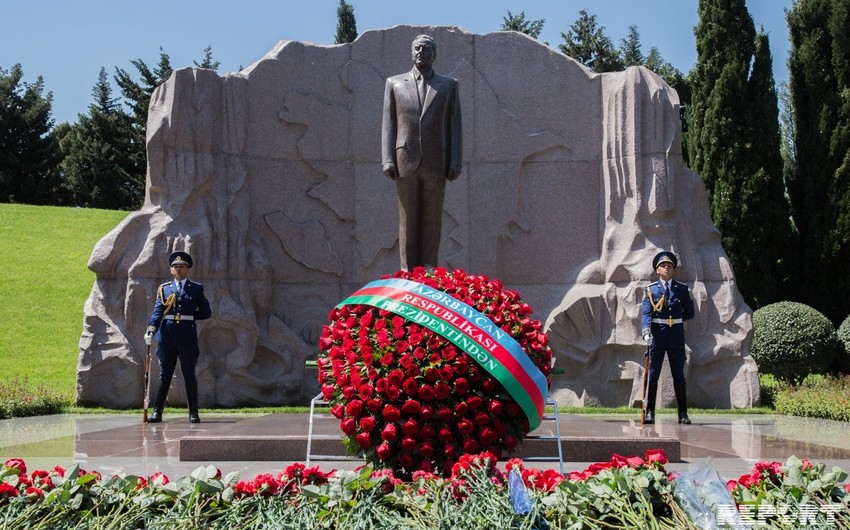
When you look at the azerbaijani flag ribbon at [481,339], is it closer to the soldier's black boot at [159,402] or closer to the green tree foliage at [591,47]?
the soldier's black boot at [159,402]

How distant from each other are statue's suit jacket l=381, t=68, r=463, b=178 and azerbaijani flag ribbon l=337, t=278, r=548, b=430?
3414 mm

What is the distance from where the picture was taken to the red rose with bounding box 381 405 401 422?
4371 mm

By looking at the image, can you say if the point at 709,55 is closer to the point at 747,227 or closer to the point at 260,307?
the point at 747,227

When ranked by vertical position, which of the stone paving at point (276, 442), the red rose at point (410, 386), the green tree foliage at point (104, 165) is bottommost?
the stone paving at point (276, 442)

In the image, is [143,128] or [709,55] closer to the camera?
[709,55]

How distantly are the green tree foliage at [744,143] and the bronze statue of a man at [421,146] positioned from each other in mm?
11343

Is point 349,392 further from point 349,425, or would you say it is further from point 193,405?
point 193,405

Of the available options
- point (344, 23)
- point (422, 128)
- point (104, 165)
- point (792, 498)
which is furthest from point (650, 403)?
point (104, 165)

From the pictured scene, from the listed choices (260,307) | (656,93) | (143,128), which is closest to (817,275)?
(656,93)

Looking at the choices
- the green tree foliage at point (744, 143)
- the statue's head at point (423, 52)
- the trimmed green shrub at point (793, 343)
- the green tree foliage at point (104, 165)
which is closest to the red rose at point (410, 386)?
the statue's head at point (423, 52)

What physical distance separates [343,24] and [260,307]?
19.5m

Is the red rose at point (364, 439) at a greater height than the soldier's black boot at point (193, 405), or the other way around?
the red rose at point (364, 439)

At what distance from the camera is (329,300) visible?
1256 cm

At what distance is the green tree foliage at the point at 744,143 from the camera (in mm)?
17828
